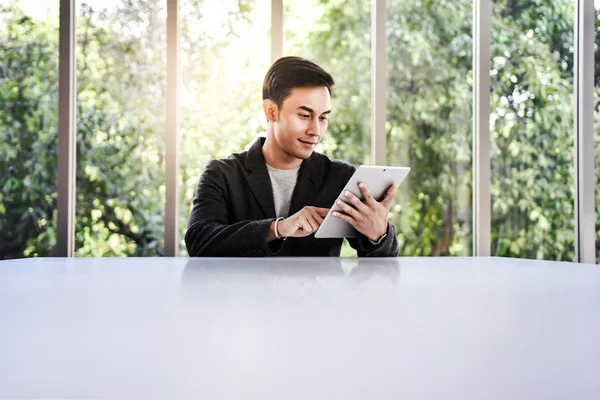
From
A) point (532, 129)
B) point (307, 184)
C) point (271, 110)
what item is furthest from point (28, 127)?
point (532, 129)

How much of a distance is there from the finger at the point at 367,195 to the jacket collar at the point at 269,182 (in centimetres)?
54

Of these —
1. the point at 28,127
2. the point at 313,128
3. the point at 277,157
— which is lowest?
the point at 277,157

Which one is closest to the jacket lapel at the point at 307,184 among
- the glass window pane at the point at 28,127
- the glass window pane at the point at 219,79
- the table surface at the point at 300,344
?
the glass window pane at the point at 219,79

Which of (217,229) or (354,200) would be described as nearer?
(354,200)

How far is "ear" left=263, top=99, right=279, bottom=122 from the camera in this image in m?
2.31

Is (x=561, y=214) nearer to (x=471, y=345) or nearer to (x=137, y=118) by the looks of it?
(x=137, y=118)

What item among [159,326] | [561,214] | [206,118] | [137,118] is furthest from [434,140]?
[159,326]

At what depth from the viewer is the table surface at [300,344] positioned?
254 mm

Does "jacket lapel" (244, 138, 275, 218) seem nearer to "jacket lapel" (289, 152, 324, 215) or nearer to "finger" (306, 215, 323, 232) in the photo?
"jacket lapel" (289, 152, 324, 215)

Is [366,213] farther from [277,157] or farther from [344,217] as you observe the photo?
[277,157]

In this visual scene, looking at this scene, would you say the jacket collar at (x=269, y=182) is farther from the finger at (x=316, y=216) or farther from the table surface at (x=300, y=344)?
the table surface at (x=300, y=344)

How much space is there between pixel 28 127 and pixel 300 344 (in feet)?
10.8

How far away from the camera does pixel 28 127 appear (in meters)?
3.21

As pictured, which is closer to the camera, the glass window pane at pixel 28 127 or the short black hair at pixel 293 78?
the short black hair at pixel 293 78
